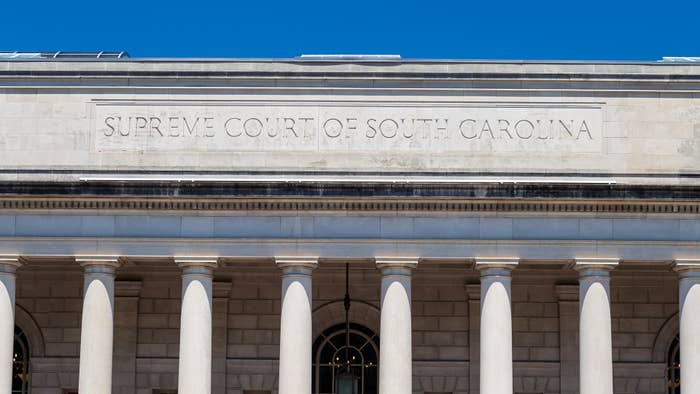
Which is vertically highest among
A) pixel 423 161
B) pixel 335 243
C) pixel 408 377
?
pixel 423 161

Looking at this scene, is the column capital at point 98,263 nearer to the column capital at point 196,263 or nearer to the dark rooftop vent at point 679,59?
the column capital at point 196,263

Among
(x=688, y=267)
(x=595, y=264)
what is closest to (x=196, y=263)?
(x=595, y=264)

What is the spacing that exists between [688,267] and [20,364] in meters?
23.7

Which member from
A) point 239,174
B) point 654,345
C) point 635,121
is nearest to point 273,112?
point 239,174

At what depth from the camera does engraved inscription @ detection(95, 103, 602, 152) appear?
5338 cm

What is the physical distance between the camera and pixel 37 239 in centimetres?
5056

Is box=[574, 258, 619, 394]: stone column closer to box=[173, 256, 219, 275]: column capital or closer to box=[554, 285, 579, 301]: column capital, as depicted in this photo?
box=[554, 285, 579, 301]: column capital

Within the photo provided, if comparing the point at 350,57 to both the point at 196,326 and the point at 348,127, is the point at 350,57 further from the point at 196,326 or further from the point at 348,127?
the point at 196,326

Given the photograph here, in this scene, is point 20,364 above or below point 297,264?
below

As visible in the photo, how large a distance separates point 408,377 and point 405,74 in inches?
420

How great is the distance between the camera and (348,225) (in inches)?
1993

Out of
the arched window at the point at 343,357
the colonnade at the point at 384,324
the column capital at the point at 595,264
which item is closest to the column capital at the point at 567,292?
the colonnade at the point at 384,324

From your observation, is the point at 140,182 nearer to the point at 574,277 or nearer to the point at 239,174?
the point at 239,174

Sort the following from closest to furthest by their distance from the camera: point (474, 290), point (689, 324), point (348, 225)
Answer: point (689, 324) < point (348, 225) < point (474, 290)
